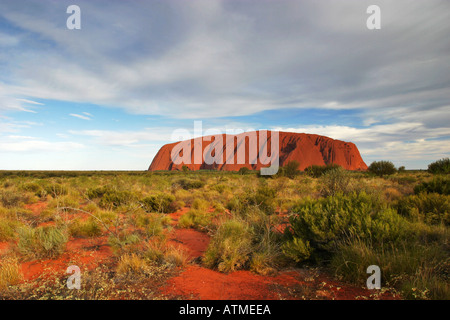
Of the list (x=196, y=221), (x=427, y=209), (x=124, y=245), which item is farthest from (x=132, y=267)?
(x=427, y=209)

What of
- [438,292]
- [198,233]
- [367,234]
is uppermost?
[367,234]

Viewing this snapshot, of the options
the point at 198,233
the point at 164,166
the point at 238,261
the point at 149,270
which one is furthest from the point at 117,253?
the point at 164,166

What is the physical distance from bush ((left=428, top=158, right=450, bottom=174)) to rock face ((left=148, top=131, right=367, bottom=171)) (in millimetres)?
70644

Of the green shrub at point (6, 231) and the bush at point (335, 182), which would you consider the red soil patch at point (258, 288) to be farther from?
the green shrub at point (6, 231)

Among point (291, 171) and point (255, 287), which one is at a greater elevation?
point (291, 171)

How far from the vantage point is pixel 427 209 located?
702 cm

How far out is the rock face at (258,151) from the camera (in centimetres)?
9731

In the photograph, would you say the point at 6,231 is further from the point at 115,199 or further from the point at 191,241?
the point at 191,241

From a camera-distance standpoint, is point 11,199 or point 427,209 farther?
point 11,199

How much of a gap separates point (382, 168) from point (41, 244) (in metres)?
30.8

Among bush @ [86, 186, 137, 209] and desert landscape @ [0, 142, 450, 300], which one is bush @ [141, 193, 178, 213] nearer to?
bush @ [86, 186, 137, 209]

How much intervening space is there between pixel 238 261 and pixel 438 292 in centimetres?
282
